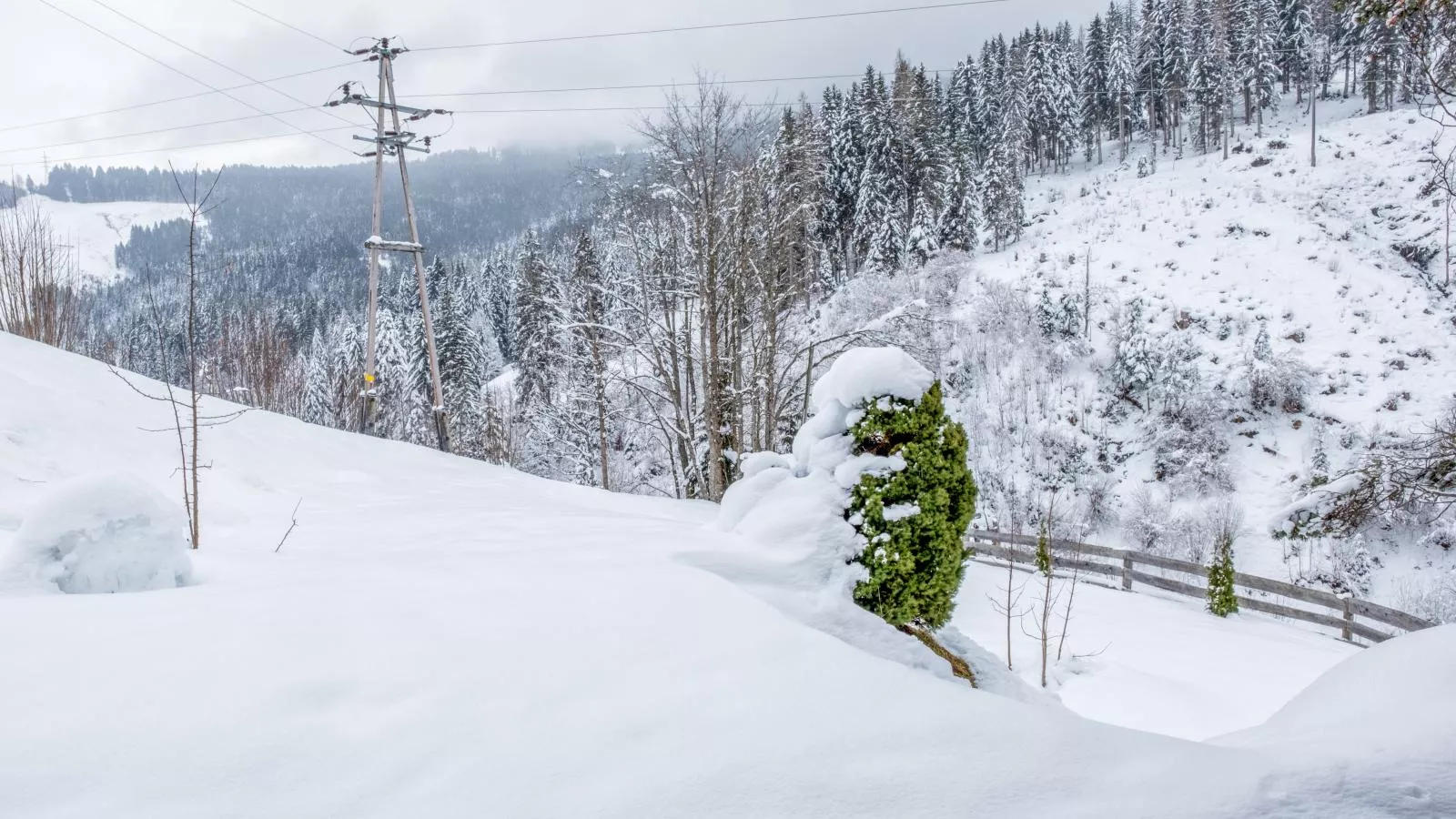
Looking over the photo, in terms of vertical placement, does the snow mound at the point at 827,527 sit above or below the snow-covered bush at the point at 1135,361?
below

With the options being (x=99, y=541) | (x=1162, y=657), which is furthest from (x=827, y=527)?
(x=1162, y=657)

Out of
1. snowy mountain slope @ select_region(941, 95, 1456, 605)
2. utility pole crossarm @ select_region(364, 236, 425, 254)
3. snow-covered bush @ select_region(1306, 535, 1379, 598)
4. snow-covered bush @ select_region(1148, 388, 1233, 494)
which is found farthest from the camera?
snow-covered bush @ select_region(1148, 388, 1233, 494)

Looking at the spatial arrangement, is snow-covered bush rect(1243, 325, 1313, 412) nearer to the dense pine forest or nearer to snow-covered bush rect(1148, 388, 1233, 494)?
snow-covered bush rect(1148, 388, 1233, 494)

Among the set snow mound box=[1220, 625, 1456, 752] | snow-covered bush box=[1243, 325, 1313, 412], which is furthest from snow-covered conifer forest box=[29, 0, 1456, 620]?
snow mound box=[1220, 625, 1456, 752]

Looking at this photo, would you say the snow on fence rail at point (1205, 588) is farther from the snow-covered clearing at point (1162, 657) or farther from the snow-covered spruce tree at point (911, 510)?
the snow-covered spruce tree at point (911, 510)

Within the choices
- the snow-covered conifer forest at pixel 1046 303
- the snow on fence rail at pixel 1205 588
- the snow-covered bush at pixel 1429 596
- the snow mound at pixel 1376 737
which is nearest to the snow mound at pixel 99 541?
the snow-covered conifer forest at pixel 1046 303

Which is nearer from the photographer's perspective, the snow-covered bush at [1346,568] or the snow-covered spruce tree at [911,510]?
the snow-covered spruce tree at [911,510]

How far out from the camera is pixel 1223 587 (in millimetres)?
11227

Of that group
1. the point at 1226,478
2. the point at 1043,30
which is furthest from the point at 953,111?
the point at 1226,478

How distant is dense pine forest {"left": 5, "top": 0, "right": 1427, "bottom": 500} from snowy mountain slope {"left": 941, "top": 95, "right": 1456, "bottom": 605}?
106 inches

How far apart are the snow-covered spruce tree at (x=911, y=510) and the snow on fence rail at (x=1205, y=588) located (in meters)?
2.89

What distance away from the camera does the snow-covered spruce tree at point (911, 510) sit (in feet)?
14.9

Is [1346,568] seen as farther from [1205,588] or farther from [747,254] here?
[747,254]

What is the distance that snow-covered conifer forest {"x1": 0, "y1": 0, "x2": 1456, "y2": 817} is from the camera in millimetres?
1857
